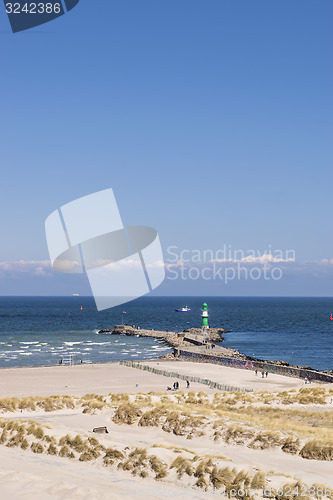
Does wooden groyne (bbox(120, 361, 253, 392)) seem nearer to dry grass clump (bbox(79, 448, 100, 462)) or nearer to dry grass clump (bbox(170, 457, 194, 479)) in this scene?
dry grass clump (bbox(79, 448, 100, 462))

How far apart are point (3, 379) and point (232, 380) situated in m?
22.1

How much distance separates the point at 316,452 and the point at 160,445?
19.6ft

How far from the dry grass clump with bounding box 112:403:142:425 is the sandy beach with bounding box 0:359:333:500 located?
5 centimetres

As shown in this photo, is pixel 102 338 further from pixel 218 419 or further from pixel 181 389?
pixel 218 419

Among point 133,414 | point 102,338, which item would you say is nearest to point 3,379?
point 133,414

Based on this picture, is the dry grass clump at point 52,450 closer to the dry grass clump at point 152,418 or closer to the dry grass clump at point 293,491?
the dry grass clump at point 152,418

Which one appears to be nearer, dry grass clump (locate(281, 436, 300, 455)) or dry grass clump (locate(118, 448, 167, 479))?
dry grass clump (locate(118, 448, 167, 479))

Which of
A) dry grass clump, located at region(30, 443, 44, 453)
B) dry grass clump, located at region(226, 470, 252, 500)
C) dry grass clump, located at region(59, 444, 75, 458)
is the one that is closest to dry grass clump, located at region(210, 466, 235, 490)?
dry grass clump, located at region(226, 470, 252, 500)

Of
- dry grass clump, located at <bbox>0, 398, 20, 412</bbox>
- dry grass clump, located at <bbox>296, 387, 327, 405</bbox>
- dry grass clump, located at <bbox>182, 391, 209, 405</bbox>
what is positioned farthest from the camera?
dry grass clump, located at <bbox>296, 387, 327, 405</bbox>

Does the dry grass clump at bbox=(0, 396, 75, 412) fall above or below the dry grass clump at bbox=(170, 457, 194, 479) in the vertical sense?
below

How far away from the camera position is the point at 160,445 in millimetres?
19156

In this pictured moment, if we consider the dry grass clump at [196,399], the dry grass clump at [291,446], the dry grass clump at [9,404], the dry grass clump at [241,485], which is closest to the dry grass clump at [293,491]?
the dry grass clump at [241,485]

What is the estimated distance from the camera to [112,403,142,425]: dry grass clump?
25328 millimetres

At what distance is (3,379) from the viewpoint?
46.9m
